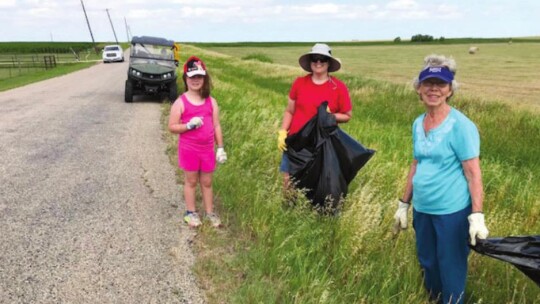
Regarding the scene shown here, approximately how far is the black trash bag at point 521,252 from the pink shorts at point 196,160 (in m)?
2.64

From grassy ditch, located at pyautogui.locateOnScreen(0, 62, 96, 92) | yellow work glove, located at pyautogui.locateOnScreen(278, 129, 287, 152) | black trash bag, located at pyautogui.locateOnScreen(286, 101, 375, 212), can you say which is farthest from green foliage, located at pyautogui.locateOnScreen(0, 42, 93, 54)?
black trash bag, located at pyautogui.locateOnScreen(286, 101, 375, 212)

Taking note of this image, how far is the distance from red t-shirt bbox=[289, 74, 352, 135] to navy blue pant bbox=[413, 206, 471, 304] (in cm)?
149

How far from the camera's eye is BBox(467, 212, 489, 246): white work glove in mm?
2490

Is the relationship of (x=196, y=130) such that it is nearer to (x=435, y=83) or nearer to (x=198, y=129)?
(x=198, y=129)

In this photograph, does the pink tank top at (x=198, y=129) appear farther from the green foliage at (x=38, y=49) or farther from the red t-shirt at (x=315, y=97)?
the green foliage at (x=38, y=49)

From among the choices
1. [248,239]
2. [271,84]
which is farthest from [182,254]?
[271,84]

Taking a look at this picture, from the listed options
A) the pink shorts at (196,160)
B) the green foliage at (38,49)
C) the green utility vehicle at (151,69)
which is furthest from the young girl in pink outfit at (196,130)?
the green foliage at (38,49)

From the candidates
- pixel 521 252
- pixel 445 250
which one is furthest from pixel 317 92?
pixel 521 252

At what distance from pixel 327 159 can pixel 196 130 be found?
1254mm

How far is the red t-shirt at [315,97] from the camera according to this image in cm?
409

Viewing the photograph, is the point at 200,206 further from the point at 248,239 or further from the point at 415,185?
the point at 415,185

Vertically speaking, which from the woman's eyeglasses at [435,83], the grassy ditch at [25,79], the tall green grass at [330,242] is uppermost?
the woman's eyeglasses at [435,83]

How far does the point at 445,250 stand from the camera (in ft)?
8.97

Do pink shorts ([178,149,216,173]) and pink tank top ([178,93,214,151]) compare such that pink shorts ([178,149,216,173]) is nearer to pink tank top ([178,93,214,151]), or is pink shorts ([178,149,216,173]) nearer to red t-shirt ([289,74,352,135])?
pink tank top ([178,93,214,151])
